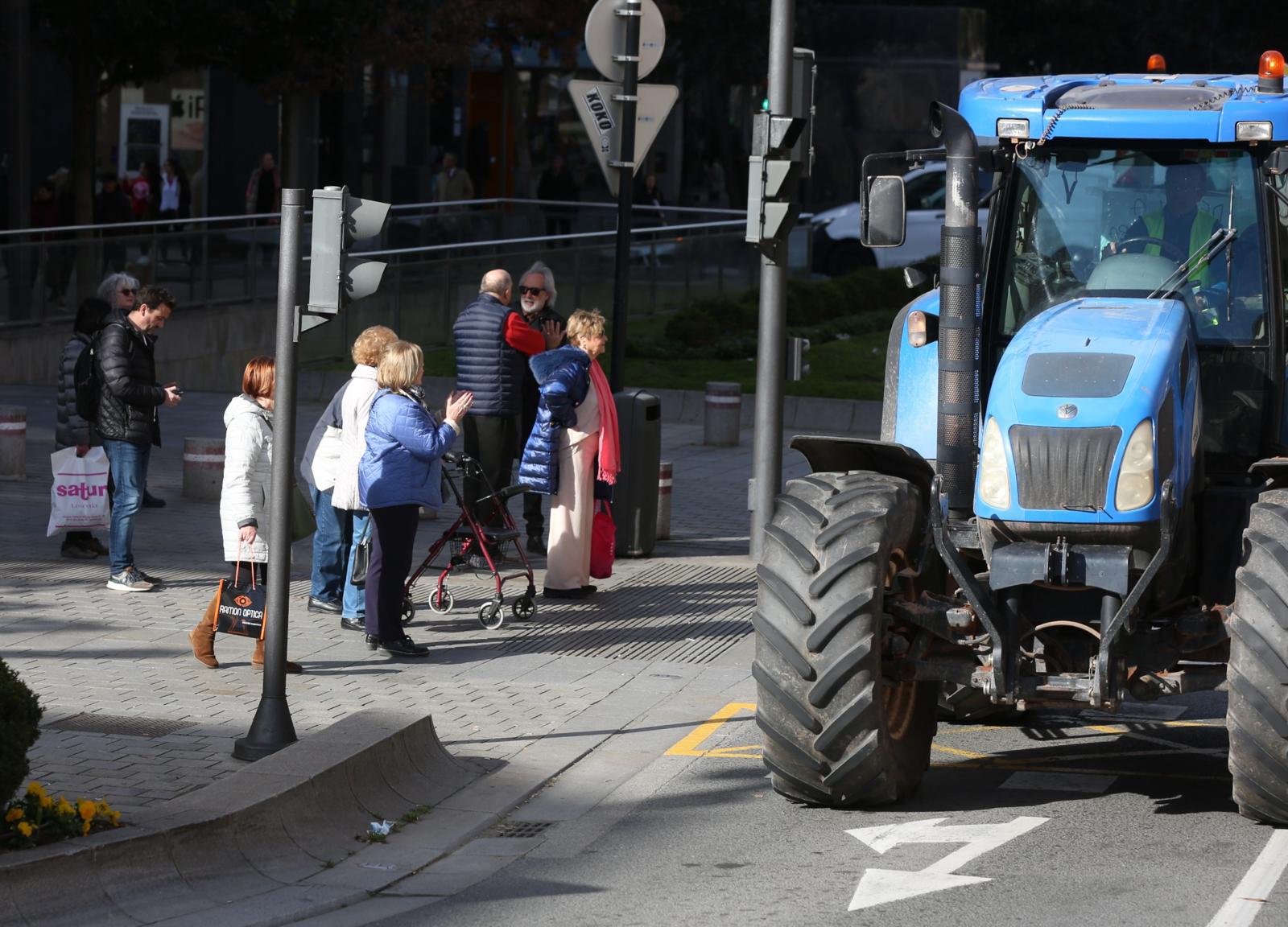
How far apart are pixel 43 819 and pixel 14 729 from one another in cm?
38

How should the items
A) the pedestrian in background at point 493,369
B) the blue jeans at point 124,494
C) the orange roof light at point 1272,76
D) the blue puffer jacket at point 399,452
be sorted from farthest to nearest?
A: the pedestrian in background at point 493,369 < the blue jeans at point 124,494 < the blue puffer jacket at point 399,452 < the orange roof light at point 1272,76

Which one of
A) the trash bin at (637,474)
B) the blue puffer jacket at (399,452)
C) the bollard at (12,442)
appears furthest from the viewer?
the bollard at (12,442)

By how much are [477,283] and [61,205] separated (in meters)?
5.28

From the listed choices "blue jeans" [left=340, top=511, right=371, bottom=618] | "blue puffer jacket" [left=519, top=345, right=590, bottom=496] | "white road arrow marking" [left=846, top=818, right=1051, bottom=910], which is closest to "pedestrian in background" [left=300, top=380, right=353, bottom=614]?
"blue jeans" [left=340, top=511, right=371, bottom=618]

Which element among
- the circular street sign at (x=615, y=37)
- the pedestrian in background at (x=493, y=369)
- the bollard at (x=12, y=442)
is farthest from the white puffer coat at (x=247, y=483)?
the bollard at (x=12, y=442)

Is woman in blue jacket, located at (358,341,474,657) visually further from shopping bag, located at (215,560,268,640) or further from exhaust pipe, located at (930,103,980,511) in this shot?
exhaust pipe, located at (930,103,980,511)

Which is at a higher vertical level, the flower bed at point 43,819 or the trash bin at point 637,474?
the trash bin at point 637,474

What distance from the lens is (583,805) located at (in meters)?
8.13

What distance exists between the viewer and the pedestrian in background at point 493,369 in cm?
1296

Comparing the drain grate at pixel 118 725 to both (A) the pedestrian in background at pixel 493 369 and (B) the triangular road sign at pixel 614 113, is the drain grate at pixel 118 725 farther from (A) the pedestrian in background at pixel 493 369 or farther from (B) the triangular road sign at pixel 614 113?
(B) the triangular road sign at pixel 614 113

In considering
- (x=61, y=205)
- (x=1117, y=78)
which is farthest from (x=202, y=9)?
(x=1117, y=78)

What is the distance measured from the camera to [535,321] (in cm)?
1334

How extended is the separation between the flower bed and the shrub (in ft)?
0.46

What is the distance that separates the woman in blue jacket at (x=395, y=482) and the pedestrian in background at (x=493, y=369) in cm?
236
